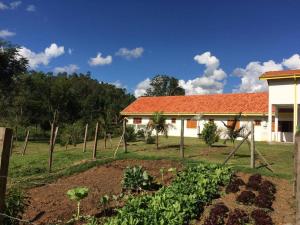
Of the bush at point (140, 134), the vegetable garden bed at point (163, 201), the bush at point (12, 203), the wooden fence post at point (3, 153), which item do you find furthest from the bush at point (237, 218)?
the bush at point (140, 134)

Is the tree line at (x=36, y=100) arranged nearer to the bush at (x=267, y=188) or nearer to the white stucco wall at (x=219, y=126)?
the white stucco wall at (x=219, y=126)

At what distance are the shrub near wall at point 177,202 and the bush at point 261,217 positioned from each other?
3.99 feet

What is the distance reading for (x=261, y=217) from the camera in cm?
796

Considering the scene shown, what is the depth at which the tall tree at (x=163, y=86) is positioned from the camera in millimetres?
Answer: 94375

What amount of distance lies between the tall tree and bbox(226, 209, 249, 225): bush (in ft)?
281

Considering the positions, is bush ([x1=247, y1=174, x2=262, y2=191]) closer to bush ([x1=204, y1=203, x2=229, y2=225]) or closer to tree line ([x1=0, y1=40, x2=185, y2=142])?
bush ([x1=204, y1=203, x2=229, y2=225])

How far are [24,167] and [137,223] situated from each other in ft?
34.6

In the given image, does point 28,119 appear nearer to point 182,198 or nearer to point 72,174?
point 72,174

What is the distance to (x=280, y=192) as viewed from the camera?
34.9 ft

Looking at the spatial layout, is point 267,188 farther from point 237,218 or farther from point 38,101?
point 38,101

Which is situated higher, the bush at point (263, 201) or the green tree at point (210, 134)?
the green tree at point (210, 134)

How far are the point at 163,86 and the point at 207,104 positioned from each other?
182ft

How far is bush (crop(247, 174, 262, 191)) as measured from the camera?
10.5m

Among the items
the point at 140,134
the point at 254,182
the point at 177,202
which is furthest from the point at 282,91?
the point at 177,202
